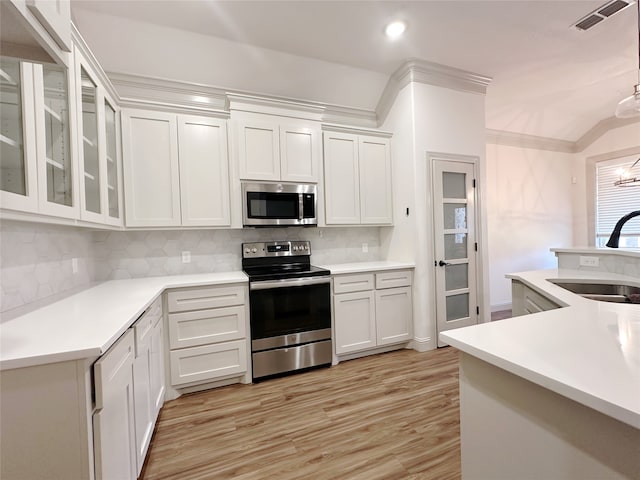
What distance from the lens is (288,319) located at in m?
2.57

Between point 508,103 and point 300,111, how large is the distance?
10.2 ft

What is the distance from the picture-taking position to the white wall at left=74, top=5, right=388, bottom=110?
7.82ft

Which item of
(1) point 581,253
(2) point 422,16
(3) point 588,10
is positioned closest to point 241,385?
(1) point 581,253

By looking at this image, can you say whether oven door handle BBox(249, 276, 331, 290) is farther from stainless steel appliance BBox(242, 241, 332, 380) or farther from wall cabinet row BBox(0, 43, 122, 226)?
wall cabinet row BBox(0, 43, 122, 226)

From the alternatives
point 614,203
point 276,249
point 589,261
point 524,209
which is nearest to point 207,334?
point 276,249

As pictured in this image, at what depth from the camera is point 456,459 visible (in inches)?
61.9

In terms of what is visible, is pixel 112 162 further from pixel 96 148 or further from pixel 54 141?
pixel 54 141

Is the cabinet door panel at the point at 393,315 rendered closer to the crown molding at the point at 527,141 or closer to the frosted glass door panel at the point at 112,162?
the frosted glass door panel at the point at 112,162

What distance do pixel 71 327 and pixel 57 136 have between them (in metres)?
0.98

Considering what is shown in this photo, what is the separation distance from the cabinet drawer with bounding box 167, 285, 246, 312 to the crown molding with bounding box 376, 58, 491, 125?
2.78 meters

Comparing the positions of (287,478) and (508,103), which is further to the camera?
(508,103)

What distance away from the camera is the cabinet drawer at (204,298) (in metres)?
2.23

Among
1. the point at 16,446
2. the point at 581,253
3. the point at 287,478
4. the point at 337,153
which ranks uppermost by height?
the point at 337,153

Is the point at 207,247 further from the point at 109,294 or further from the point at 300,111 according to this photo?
the point at 300,111
